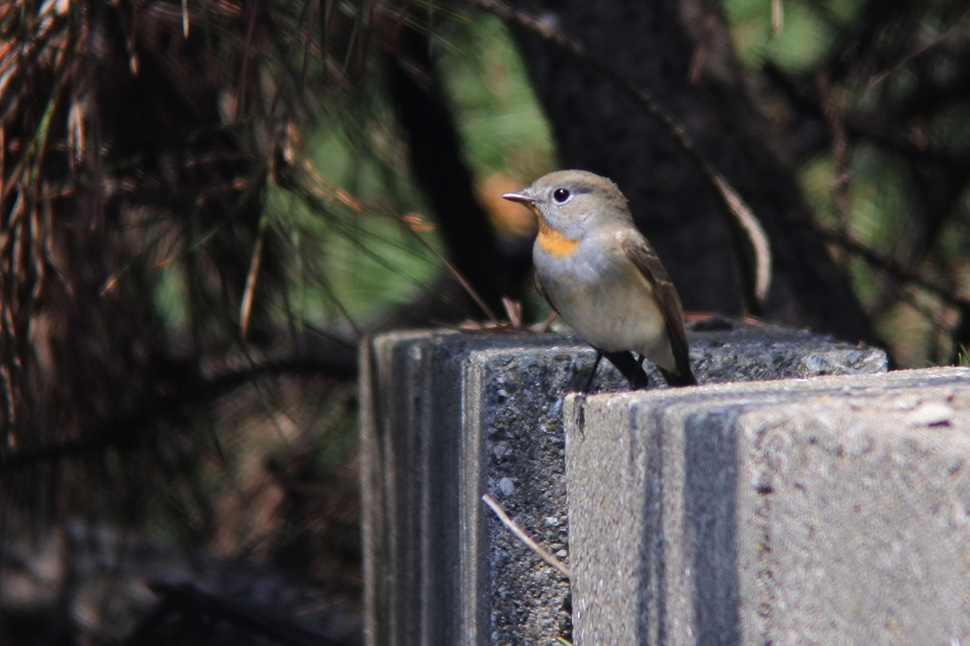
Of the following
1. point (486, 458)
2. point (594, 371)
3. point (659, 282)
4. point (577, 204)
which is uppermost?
point (577, 204)

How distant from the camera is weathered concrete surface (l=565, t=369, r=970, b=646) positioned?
0.94 metres

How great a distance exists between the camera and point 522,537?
1704 millimetres

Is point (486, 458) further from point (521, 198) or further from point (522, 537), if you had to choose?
point (521, 198)

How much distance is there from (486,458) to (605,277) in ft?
2.36

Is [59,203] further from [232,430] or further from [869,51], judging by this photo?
[869,51]

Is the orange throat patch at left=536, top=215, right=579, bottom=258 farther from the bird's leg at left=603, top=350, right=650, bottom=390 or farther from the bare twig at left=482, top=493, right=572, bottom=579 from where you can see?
the bare twig at left=482, top=493, right=572, bottom=579

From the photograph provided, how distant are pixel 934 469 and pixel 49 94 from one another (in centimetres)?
201

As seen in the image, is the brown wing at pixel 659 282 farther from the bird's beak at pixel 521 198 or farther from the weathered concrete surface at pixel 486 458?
the bird's beak at pixel 521 198

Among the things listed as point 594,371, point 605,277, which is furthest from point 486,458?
point 605,277

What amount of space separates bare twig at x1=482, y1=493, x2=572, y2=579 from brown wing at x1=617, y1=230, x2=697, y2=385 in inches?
20.9

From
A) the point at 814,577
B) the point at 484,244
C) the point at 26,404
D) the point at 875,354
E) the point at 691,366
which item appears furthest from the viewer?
the point at 484,244

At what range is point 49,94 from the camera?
7.86ft

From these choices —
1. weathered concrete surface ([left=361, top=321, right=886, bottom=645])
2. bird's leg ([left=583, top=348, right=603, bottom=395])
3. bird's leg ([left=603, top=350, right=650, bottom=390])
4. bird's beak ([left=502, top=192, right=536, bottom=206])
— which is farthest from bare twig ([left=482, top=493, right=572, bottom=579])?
bird's beak ([left=502, top=192, right=536, bottom=206])

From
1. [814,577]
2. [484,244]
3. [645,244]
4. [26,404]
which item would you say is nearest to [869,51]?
[484,244]
